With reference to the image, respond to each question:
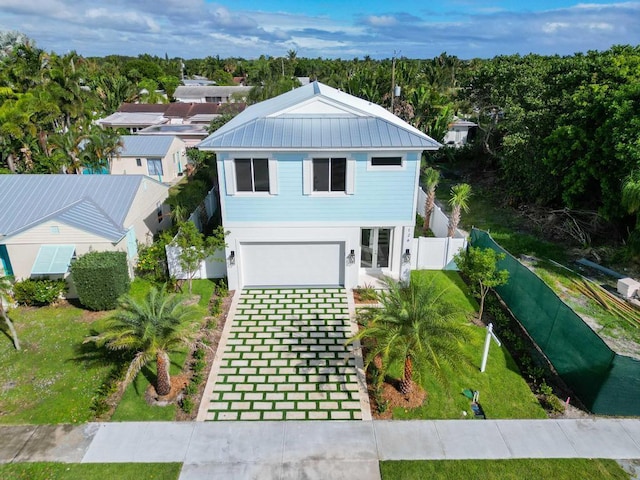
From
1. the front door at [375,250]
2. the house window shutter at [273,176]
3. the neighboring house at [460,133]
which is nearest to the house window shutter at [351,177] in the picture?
the front door at [375,250]

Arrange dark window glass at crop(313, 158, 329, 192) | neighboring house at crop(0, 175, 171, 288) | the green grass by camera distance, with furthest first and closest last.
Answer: neighboring house at crop(0, 175, 171, 288)
dark window glass at crop(313, 158, 329, 192)
the green grass

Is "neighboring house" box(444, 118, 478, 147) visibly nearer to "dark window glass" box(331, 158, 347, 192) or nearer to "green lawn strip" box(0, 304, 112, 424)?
"dark window glass" box(331, 158, 347, 192)

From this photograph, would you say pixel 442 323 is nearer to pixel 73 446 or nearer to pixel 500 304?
pixel 500 304

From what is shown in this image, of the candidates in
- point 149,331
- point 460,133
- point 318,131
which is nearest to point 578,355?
point 318,131

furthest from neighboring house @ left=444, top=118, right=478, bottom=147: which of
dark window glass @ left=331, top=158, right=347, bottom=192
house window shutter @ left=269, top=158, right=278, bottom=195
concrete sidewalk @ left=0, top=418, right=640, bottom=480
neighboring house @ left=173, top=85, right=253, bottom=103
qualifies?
Answer: neighboring house @ left=173, top=85, right=253, bottom=103

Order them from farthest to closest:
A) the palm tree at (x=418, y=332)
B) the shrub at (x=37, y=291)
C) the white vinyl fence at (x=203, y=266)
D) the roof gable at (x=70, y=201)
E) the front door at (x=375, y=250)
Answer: the front door at (x=375, y=250)
the white vinyl fence at (x=203, y=266)
the roof gable at (x=70, y=201)
the shrub at (x=37, y=291)
the palm tree at (x=418, y=332)

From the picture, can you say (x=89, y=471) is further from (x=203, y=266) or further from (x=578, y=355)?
(x=578, y=355)

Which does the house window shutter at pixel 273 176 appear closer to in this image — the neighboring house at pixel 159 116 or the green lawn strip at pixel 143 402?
the green lawn strip at pixel 143 402
